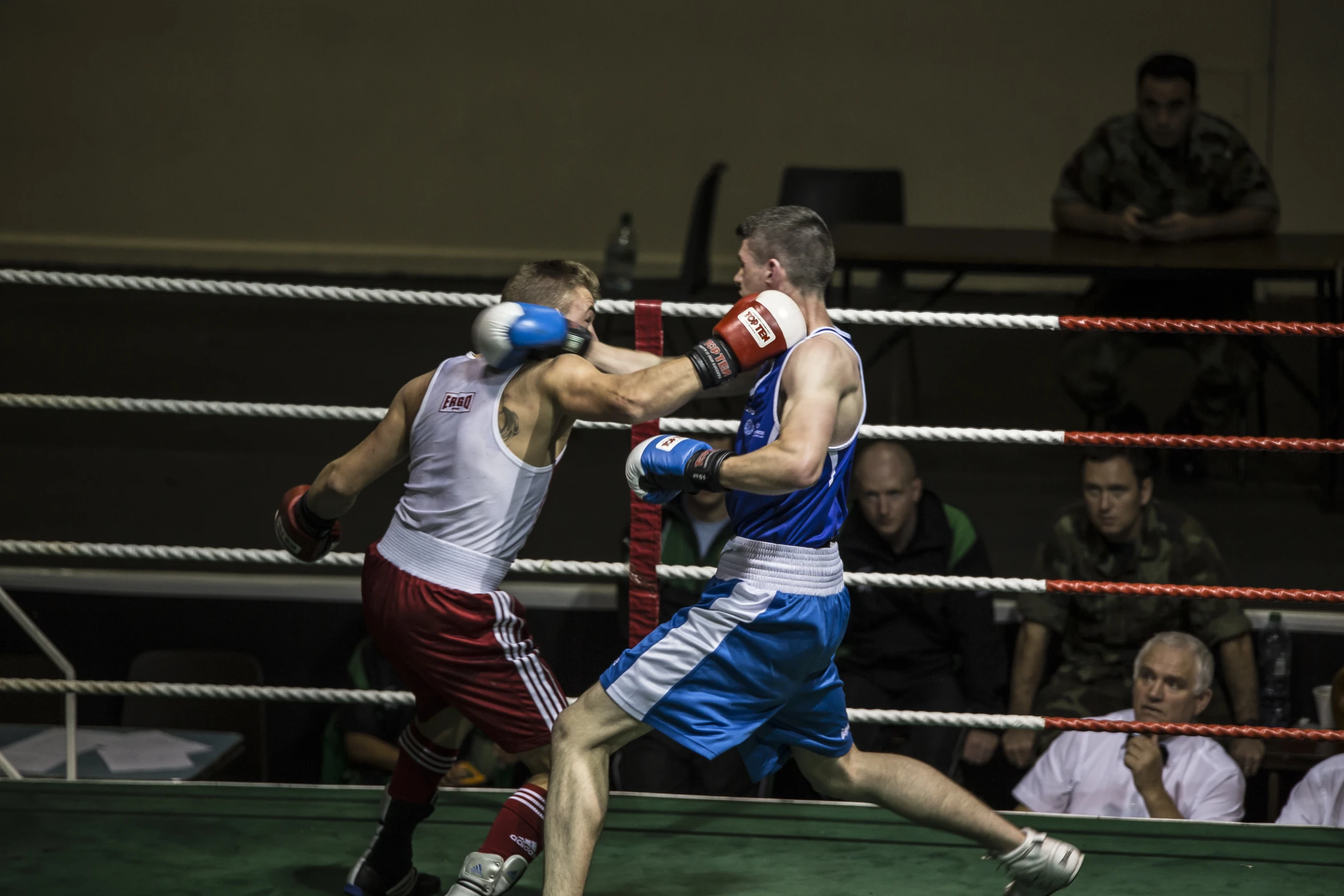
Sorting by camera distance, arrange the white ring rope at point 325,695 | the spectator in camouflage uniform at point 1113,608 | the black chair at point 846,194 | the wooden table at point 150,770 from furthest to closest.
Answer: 1. the black chair at point 846,194
2. the spectator in camouflage uniform at point 1113,608
3. the wooden table at point 150,770
4. the white ring rope at point 325,695

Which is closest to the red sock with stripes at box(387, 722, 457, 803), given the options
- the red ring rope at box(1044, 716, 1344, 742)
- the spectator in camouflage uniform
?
the red ring rope at box(1044, 716, 1344, 742)

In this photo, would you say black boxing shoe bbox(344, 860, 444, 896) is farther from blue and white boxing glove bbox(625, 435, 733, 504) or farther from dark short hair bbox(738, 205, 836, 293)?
dark short hair bbox(738, 205, 836, 293)

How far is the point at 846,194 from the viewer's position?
654 cm

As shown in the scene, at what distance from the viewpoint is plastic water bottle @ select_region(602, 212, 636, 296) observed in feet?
22.5

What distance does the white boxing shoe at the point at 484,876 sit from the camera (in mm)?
2121

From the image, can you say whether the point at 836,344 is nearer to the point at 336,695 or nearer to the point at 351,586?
the point at 336,695

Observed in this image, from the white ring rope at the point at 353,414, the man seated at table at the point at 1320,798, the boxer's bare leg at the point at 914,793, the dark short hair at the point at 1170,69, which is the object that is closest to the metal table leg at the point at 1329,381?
the dark short hair at the point at 1170,69

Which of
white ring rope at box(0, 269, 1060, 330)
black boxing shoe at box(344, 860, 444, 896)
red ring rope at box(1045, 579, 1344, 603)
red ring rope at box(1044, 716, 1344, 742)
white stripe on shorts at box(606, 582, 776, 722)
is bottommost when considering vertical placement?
black boxing shoe at box(344, 860, 444, 896)

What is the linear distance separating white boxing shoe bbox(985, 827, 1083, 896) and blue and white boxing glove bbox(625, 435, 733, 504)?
30.3 inches

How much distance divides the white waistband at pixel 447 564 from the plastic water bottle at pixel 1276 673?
2.18 m

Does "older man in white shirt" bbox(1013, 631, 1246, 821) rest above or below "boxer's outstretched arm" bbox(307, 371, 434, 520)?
below

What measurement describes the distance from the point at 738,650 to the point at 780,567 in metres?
0.14

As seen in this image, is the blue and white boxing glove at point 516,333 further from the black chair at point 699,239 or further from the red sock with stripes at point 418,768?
the black chair at point 699,239

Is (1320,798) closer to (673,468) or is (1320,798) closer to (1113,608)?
(1113,608)
